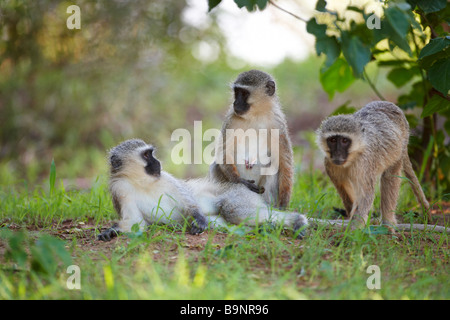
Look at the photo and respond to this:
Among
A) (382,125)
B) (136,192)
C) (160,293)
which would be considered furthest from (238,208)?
(160,293)

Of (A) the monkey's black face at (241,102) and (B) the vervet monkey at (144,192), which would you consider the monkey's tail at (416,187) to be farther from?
(B) the vervet monkey at (144,192)

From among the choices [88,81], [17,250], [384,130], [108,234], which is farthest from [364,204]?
[88,81]

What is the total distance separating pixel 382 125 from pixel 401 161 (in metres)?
0.40

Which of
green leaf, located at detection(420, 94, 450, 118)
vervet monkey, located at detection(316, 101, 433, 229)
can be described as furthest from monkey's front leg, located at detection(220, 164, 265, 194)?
green leaf, located at detection(420, 94, 450, 118)

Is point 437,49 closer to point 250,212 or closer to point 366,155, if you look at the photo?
point 366,155

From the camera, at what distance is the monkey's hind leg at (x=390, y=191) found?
15.1 feet

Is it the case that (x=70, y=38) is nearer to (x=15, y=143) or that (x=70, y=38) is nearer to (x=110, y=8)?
(x=110, y=8)

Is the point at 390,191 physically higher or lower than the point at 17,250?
higher

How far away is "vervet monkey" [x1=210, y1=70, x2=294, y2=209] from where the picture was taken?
473 centimetres

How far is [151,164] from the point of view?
434cm

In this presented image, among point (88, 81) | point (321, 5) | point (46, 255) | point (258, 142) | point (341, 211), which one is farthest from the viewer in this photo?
point (88, 81)

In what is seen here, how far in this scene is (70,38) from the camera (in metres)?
8.16

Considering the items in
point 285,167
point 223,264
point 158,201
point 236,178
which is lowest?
point 223,264

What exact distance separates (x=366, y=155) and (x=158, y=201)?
5.85 ft
